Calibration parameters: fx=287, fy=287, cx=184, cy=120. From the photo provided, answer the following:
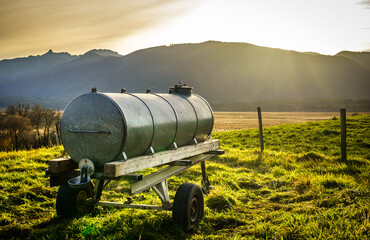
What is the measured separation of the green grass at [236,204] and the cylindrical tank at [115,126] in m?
1.37

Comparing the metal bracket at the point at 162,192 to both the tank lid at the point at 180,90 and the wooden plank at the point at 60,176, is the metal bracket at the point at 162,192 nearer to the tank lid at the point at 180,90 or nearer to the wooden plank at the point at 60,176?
the wooden plank at the point at 60,176

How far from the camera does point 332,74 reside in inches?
5694

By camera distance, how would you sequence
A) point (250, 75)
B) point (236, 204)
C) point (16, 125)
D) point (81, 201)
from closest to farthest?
point (81, 201) < point (236, 204) < point (16, 125) < point (250, 75)

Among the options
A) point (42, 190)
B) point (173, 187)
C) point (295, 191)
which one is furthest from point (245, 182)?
point (42, 190)

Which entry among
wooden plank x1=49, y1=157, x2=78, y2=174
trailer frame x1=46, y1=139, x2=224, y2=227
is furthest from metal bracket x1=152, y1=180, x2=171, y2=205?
wooden plank x1=49, y1=157, x2=78, y2=174

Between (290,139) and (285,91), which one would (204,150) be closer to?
(290,139)

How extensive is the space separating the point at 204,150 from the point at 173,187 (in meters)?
1.77

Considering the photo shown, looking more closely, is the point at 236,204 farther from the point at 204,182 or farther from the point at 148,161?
the point at 148,161

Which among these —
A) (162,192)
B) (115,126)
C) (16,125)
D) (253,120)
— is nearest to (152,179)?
(162,192)

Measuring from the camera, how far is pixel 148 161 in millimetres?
4824

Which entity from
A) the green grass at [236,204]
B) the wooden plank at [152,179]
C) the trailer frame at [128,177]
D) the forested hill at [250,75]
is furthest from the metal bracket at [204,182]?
the forested hill at [250,75]

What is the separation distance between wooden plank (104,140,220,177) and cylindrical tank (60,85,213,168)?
16 cm

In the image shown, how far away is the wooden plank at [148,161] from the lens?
4180 millimetres

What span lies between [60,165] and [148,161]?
5.16 feet
